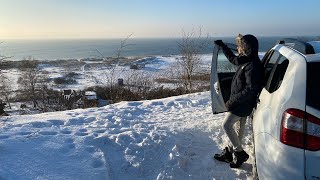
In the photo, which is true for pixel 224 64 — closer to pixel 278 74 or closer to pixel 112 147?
pixel 278 74

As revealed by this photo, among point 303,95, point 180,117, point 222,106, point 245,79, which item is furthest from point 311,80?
point 180,117

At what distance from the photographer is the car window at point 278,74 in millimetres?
4016

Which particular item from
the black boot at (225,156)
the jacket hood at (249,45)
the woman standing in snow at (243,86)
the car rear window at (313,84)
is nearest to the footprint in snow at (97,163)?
the black boot at (225,156)

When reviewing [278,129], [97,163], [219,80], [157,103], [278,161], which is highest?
[219,80]

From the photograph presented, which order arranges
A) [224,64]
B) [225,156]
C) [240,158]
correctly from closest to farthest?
[240,158]
[225,156]
[224,64]

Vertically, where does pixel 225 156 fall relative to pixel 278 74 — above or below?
below

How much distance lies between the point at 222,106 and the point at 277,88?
243 centimetres

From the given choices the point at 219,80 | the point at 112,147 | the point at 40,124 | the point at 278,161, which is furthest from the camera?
the point at 40,124

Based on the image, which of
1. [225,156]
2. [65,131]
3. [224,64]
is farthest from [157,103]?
[225,156]

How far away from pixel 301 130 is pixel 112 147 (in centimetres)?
374

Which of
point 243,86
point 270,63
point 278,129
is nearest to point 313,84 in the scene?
point 278,129

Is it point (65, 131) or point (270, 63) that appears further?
Result: point (65, 131)

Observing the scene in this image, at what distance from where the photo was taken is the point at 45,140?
6336 mm

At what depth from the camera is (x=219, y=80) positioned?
6.46 meters
